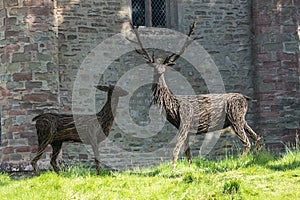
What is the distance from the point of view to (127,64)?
1228 centimetres

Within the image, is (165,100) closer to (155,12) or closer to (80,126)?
(80,126)

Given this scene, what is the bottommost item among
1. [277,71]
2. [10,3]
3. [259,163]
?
[259,163]

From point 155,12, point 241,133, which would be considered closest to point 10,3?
point 155,12

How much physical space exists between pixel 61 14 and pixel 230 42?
13.2ft

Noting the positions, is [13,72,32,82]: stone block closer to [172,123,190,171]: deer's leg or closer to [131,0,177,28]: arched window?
[131,0,177,28]: arched window

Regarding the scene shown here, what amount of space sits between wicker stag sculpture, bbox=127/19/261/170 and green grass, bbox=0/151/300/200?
0.67 metres

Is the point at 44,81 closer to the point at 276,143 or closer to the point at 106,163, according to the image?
the point at 106,163

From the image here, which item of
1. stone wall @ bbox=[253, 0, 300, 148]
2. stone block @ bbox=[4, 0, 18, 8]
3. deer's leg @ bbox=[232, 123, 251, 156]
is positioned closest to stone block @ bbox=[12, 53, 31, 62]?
stone block @ bbox=[4, 0, 18, 8]

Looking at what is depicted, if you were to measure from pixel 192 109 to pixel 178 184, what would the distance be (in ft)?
6.84

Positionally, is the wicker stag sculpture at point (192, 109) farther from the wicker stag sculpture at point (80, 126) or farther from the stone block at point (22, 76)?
the stone block at point (22, 76)

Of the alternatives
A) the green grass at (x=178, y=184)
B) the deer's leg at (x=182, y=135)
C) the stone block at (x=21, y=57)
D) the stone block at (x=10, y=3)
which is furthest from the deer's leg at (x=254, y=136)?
the stone block at (x=10, y=3)

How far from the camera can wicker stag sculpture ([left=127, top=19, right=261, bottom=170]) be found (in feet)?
30.4

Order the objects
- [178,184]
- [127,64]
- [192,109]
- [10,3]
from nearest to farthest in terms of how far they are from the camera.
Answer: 1. [178,184]
2. [192,109]
3. [10,3]
4. [127,64]

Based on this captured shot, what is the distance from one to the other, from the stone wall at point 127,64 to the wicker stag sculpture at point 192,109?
238 centimetres
